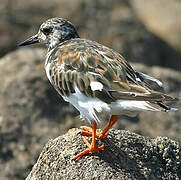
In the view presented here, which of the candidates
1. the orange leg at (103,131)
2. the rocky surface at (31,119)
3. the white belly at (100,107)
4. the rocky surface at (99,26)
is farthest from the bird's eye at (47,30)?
the rocky surface at (99,26)

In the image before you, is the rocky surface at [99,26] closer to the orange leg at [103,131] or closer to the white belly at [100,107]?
the orange leg at [103,131]

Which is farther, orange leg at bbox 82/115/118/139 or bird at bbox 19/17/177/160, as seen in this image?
orange leg at bbox 82/115/118/139

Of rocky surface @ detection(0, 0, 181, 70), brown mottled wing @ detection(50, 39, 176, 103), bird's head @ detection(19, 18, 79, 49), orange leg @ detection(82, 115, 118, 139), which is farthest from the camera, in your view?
rocky surface @ detection(0, 0, 181, 70)

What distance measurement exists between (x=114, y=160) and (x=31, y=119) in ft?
14.0

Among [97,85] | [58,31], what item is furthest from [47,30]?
[97,85]

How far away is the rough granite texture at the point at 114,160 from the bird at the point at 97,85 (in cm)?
11

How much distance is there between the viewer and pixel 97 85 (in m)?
6.64

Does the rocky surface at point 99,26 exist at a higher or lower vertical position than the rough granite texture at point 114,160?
lower

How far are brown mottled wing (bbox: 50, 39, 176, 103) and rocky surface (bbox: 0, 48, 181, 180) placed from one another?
3449 millimetres

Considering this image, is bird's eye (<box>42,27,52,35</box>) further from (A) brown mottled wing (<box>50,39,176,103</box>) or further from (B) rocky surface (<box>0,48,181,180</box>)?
(B) rocky surface (<box>0,48,181,180</box>)

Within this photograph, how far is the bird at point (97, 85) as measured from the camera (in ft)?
21.2

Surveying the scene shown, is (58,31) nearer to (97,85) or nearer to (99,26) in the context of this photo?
(97,85)

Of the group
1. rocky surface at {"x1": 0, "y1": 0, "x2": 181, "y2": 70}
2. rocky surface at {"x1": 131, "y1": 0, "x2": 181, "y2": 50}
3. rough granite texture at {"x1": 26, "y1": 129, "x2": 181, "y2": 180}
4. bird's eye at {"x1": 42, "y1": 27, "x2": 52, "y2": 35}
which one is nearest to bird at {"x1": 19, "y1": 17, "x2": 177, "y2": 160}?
rough granite texture at {"x1": 26, "y1": 129, "x2": 181, "y2": 180}

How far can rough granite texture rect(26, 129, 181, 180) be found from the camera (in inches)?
254
